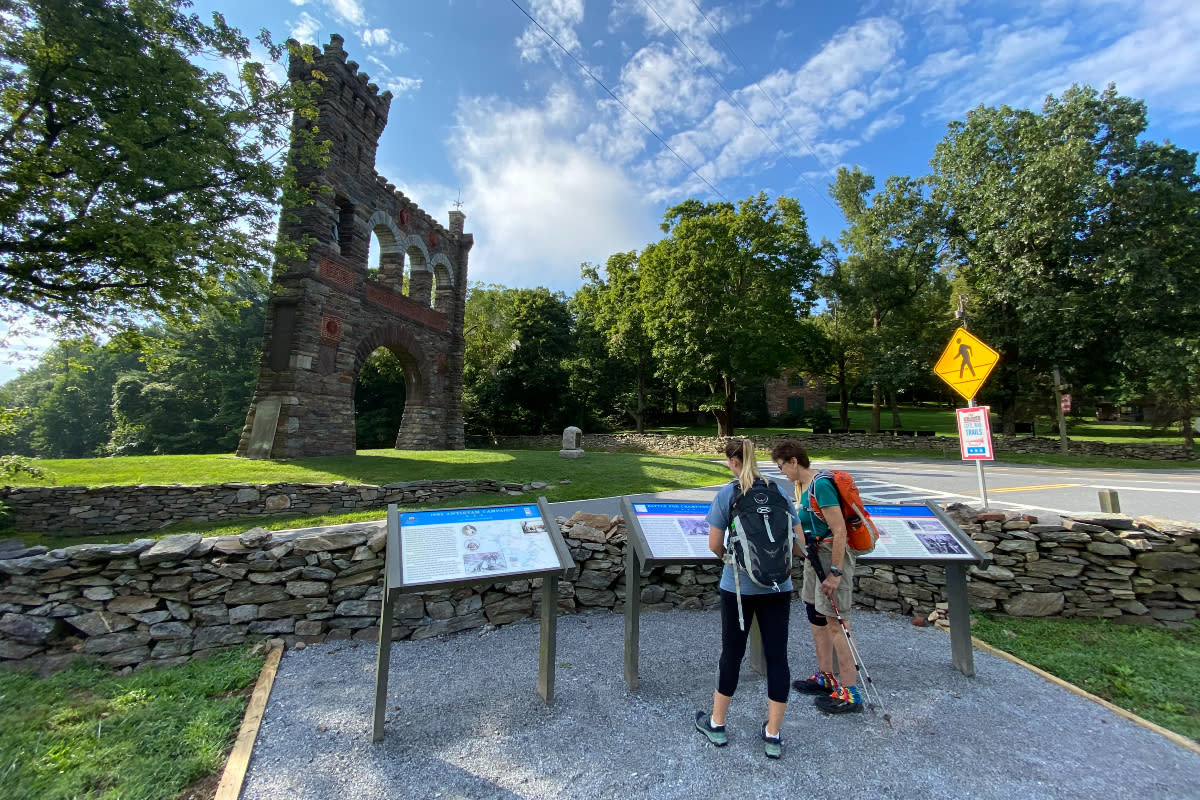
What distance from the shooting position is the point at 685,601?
5.20 metres

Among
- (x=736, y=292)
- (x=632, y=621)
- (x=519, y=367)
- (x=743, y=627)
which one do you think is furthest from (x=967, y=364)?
(x=519, y=367)

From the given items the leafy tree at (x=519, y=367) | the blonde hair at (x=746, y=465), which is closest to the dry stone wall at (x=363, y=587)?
the blonde hair at (x=746, y=465)

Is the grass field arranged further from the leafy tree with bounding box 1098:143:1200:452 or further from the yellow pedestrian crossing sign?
the yellow pedestrian crossing sign

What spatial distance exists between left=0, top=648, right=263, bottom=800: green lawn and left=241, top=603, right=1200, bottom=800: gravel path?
310mm

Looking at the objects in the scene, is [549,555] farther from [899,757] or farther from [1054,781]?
[1054,781]

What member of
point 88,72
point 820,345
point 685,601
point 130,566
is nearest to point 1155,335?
point 820,345

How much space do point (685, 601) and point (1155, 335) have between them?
26.0m

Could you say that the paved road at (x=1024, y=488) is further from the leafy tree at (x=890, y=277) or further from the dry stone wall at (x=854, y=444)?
the leafy tree at (x=890, y=277)

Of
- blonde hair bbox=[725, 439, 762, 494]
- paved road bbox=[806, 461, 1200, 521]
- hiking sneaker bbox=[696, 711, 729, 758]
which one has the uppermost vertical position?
blonde hair bbox=[725, 439, 762, 494]

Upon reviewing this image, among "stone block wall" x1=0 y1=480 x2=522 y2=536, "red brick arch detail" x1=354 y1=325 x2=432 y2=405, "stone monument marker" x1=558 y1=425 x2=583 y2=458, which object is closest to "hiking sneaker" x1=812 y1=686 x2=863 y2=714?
"stone block wall" x1=0 y1=480 x2=522 y2=536

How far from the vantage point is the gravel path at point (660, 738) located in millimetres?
2578

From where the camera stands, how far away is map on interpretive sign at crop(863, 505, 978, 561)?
3840mm

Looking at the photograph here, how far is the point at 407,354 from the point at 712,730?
18.5 meters

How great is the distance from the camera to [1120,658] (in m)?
4.12
